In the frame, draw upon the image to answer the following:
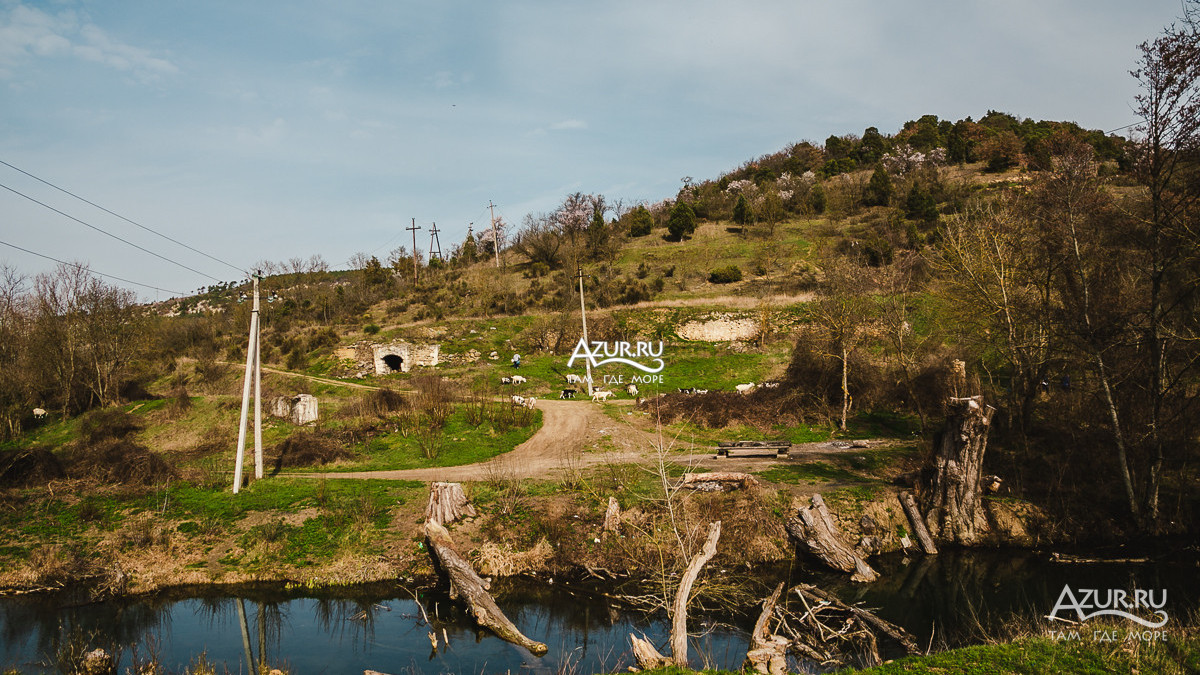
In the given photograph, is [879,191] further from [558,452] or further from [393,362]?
[558,452]

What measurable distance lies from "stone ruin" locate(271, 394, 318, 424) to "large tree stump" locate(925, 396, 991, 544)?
23.9 meters

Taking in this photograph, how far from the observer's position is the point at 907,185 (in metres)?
65.8

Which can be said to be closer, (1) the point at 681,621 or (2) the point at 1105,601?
(1) the point at 681,621

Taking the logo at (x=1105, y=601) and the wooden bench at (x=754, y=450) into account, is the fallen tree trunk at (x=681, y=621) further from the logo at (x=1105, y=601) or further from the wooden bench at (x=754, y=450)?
the wooden bench at (x=754, y=450)

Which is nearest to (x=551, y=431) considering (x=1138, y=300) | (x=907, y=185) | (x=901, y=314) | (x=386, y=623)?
(x=386, y=623)

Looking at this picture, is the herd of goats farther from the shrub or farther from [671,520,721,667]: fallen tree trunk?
the shrub

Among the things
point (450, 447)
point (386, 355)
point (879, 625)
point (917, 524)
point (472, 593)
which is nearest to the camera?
point (879, 625)

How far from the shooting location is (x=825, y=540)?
14867 millimetres

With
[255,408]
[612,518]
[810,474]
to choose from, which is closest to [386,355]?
[255,408]

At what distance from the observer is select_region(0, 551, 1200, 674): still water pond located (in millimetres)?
11289

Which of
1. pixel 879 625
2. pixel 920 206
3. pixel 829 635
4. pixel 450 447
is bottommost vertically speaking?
pixel 829 635

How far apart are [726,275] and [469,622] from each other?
41581 mm

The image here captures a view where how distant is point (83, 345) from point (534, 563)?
32240 mm

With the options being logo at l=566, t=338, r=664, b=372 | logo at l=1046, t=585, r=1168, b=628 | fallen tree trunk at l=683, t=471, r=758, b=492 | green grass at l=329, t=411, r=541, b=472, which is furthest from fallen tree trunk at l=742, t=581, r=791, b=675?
logo at l=566, t=338, r=664, b=372
